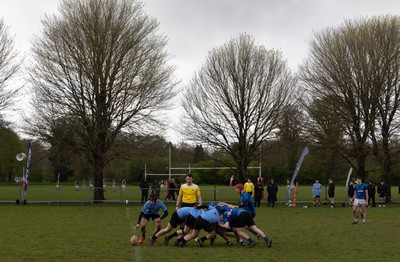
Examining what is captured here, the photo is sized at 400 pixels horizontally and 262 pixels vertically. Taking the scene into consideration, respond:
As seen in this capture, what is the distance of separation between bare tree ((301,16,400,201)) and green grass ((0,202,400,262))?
1689 centimetres

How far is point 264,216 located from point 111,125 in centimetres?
1547

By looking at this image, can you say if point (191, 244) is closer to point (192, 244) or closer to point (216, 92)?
point (192, 244)

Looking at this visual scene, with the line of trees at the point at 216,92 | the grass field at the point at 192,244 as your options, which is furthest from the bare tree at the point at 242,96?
the grass field at the point at 192,244

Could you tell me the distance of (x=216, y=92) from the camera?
41.0 m

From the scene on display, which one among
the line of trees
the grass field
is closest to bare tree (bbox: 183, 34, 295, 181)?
the line of trees

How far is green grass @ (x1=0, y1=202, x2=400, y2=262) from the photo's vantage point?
1240cm

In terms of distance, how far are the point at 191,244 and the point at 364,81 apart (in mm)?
26457

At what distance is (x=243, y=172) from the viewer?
133ft

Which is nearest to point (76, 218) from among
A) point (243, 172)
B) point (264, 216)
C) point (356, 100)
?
point (264, 216)

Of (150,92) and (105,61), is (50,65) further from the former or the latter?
(150,92)

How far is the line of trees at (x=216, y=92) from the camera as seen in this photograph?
1462 inches

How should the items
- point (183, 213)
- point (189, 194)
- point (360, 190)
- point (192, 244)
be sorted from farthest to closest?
1. point (360, 190)
2. point (189, 194)
3. point (192, 244)
4. point (183, 213)

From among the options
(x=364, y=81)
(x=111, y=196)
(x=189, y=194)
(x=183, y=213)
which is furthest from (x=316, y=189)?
(x=183, y=213)

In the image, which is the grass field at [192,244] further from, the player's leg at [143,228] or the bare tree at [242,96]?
the bare tree at [242,96]
